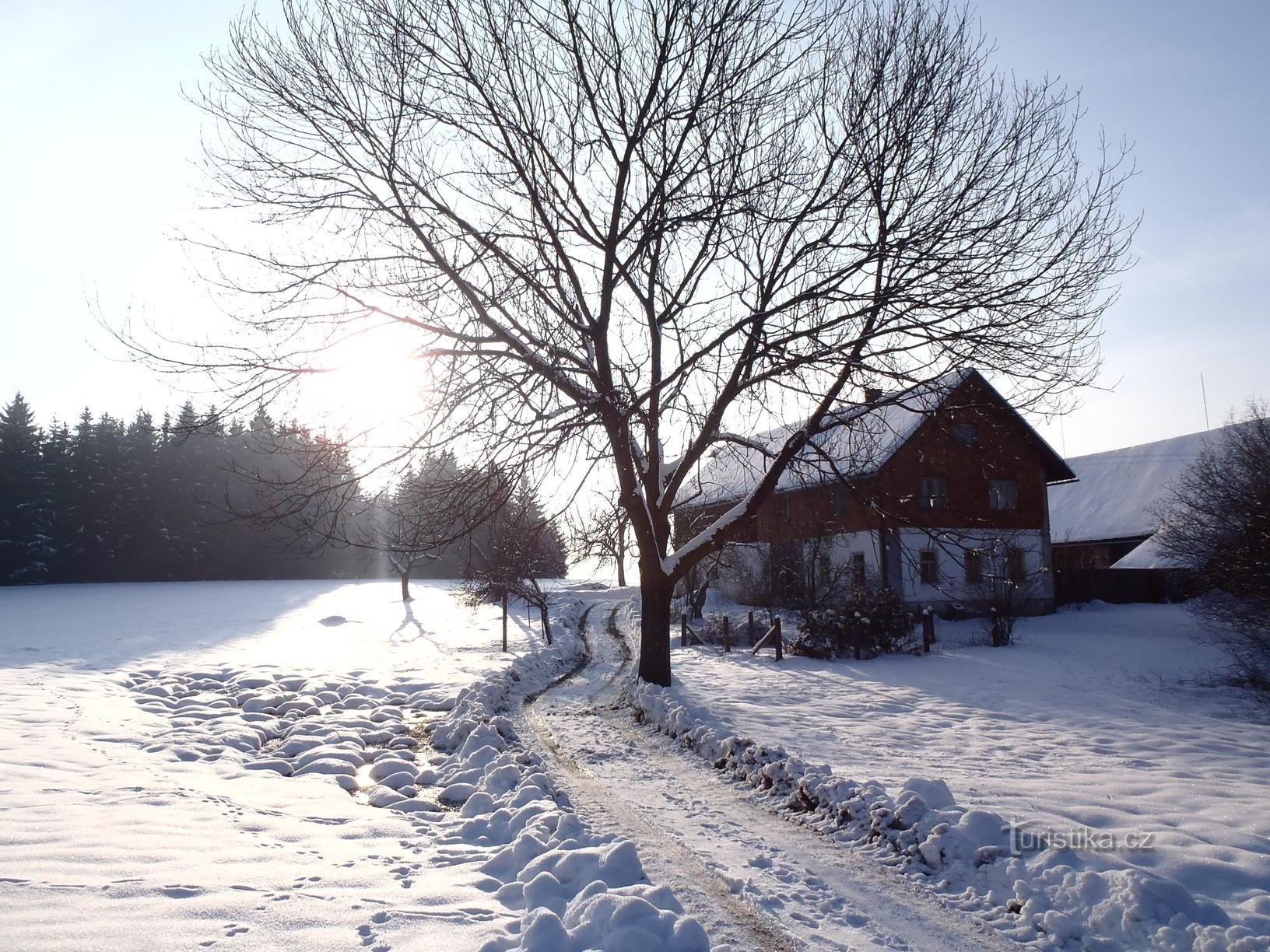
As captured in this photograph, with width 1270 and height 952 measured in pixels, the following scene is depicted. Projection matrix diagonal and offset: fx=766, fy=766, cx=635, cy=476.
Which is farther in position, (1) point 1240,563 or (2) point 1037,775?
(1) point 1240,563

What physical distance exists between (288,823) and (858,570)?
24.4 meters

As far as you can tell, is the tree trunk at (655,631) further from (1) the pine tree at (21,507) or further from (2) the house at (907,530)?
(1) the pine tree at (21,507)

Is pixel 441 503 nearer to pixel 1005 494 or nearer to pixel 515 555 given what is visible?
pixel 515 555

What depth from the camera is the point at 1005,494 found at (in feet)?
108

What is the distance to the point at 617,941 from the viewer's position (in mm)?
3867

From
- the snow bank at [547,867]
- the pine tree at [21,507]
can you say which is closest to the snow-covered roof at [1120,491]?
the snow bank at [547,867]

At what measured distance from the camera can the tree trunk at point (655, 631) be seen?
1376 centimetres

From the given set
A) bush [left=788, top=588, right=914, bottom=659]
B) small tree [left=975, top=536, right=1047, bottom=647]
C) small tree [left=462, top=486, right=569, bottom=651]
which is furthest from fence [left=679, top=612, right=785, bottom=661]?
small tree [left=975, top=536, right=1047, bottom=647]

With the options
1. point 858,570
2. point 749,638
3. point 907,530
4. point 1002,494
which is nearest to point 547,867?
point 749,638

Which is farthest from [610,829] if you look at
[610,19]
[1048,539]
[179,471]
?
[179,471]

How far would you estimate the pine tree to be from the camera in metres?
49.4

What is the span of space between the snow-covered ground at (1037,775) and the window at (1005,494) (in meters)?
14.4

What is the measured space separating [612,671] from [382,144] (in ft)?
44.0

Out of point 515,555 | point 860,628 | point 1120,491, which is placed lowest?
point 860,628
